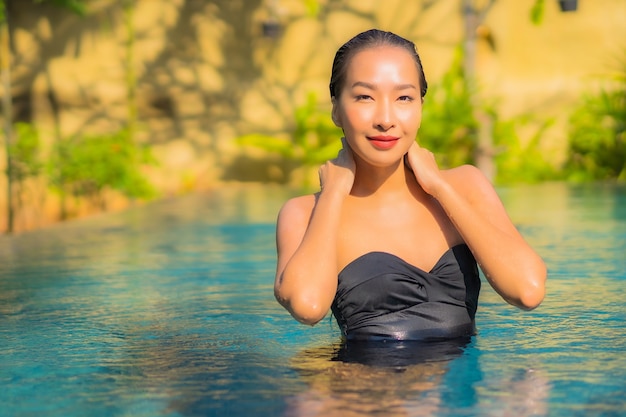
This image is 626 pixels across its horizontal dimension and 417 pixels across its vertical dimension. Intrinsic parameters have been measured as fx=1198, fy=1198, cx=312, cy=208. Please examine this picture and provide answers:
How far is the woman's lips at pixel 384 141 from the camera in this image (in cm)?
328

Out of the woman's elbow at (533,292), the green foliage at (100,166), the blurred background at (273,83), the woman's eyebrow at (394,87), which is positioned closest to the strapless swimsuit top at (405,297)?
the woman's elbow at (533,292)

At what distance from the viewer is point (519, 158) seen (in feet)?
47.2

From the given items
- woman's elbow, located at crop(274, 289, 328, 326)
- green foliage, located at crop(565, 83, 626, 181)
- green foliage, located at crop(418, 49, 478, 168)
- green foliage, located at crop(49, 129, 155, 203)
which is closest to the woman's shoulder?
woman's elbow, located at crop(274, 289, 328, 326)

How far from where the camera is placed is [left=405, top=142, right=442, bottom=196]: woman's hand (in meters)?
3.40

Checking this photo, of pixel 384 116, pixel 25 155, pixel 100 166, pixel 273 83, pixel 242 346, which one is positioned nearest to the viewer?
pixel 384 116

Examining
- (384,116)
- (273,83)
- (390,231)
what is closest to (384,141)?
(384,116)

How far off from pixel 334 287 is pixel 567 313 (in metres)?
1.31

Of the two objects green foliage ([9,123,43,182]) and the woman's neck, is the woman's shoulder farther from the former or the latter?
green foliage ([9,123,43,182])

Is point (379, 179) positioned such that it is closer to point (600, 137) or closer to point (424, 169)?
point (424, 169)

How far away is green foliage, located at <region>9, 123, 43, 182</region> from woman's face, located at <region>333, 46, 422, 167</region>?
24.4 feet

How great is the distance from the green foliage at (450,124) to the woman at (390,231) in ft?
31.9

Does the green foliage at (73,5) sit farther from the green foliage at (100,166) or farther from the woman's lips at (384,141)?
the woman's lips at (384,141)

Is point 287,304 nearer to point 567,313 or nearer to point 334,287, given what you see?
point 334,287

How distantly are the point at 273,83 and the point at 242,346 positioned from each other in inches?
433
